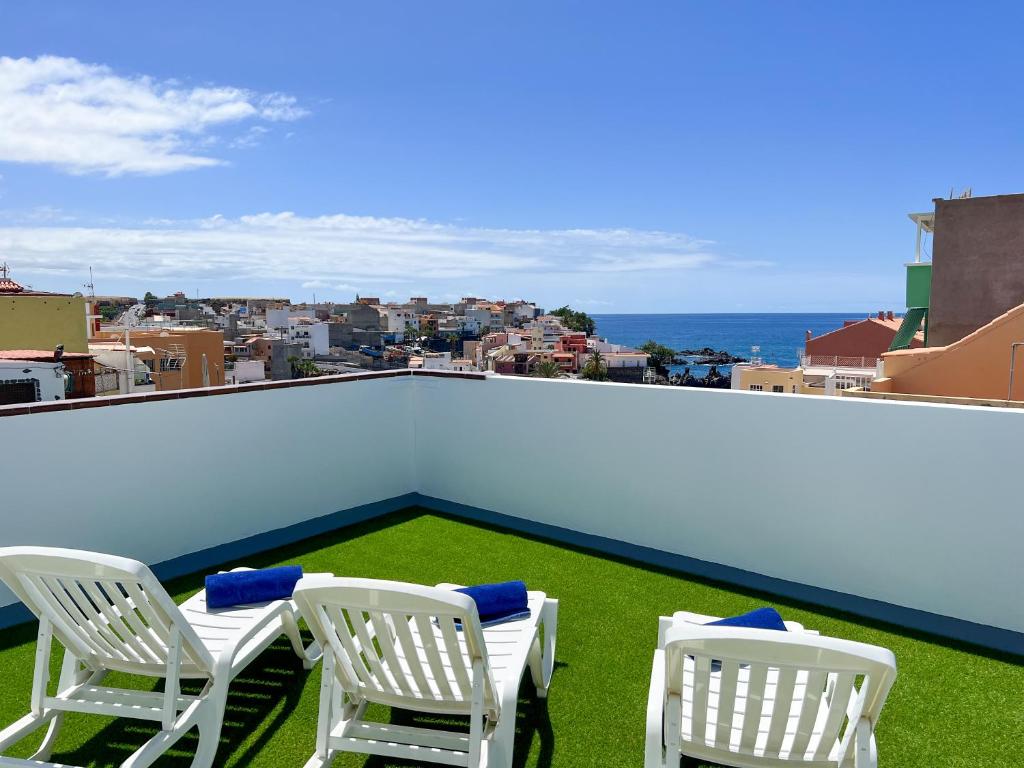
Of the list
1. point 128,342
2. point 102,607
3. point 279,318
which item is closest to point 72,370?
point 128,342

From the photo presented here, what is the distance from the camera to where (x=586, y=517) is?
573cm

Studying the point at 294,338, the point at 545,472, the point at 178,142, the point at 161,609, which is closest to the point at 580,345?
the point at 294,338

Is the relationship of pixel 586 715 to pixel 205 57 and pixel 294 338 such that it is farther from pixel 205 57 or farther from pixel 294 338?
pixel 294 338

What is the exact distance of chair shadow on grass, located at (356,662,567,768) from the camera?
2.80m

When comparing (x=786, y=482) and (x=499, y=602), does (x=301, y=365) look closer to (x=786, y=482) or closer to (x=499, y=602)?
(x=786, y=482)

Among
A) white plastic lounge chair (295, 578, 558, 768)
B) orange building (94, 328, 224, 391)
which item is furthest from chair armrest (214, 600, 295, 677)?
orange building (94, 328, 224, 391)

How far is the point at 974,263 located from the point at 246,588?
42.3 ft

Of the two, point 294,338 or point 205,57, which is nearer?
point 205,57

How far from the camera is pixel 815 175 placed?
65.8m

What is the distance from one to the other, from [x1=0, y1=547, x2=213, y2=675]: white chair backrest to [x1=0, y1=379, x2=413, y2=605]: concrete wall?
1.99 m

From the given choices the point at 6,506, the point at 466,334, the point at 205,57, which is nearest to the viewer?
the point at 6,506

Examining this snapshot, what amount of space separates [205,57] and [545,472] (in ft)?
61.7

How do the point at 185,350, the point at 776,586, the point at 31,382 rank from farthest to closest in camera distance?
the point at 185,350, the point at 31,382, the point at 776,586

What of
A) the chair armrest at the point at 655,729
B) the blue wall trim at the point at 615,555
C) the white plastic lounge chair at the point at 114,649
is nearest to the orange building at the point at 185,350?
the blue wall trim at the point at 615,555
